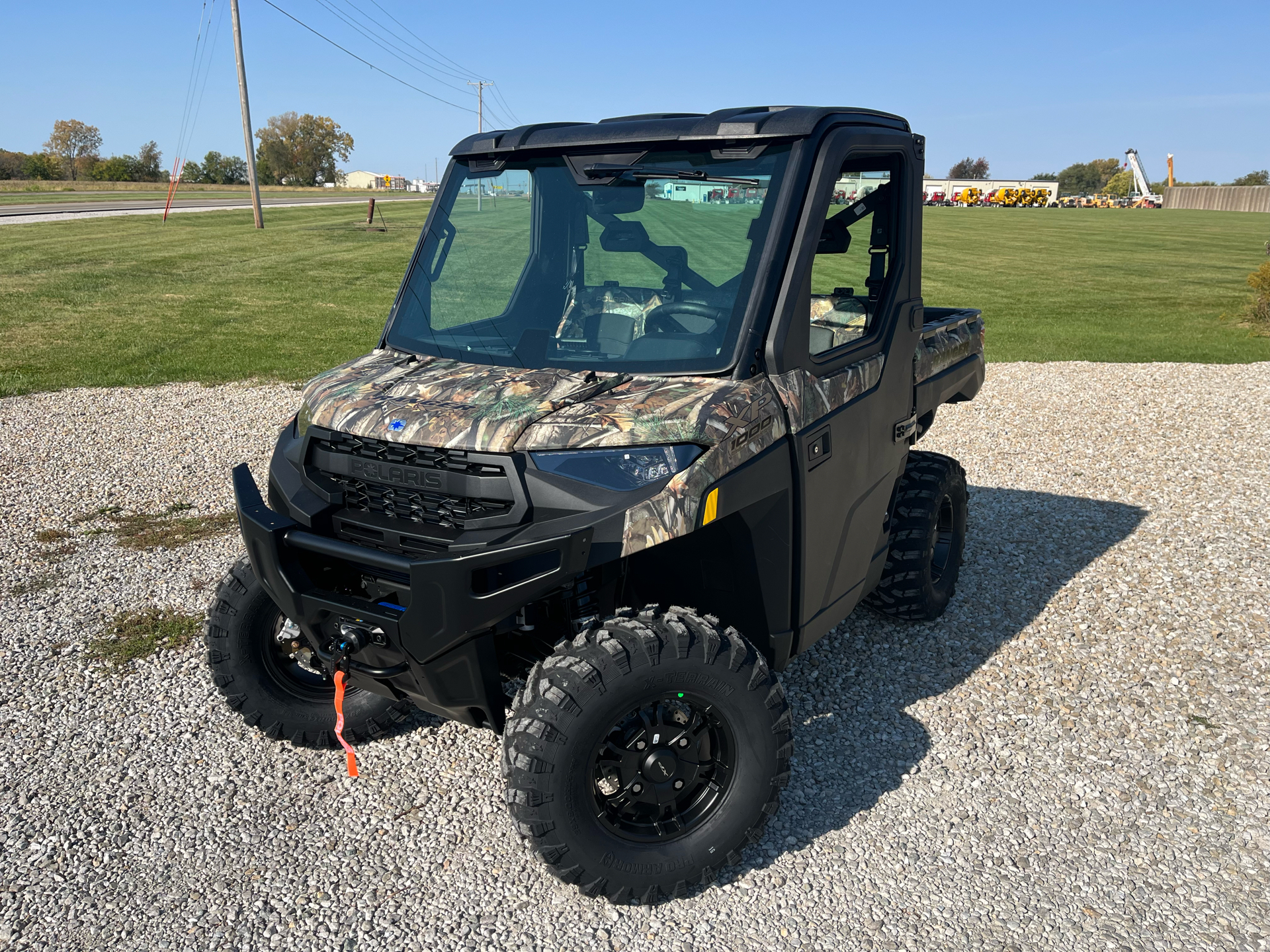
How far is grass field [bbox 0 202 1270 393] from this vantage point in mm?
13062

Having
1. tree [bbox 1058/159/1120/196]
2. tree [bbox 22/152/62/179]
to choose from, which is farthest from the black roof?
tree [bbox 1058/159/1120/196]

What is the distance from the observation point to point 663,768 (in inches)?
123

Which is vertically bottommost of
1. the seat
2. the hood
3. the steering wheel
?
the hood

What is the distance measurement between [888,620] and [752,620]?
209 cm

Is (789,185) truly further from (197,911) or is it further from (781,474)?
(197,911)

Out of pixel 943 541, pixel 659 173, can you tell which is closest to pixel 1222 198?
pixel 943 541

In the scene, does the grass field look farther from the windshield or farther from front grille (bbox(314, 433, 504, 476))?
front grille (bbox(314, 433, 504, 476))

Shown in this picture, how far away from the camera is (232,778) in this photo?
3867 millimetres

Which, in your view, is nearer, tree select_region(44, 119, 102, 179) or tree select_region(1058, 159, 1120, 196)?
tree select_region(44, 119, 102, 179)

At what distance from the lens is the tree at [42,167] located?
87.1 m

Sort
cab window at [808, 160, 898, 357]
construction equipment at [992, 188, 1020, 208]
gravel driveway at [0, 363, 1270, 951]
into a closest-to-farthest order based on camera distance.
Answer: gravel driveway at [0, 363, 1270, 951] → cab window at [808, 160, 898, 357] → construction equipment at [992, 188, 1020, 208]

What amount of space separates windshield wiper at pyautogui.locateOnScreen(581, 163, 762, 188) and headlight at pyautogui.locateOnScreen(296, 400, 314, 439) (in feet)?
4.47

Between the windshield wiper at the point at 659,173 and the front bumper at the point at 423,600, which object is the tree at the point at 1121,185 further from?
the front bumper at the point at 423,600

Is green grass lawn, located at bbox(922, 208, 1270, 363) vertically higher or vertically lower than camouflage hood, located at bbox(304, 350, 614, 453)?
lower
